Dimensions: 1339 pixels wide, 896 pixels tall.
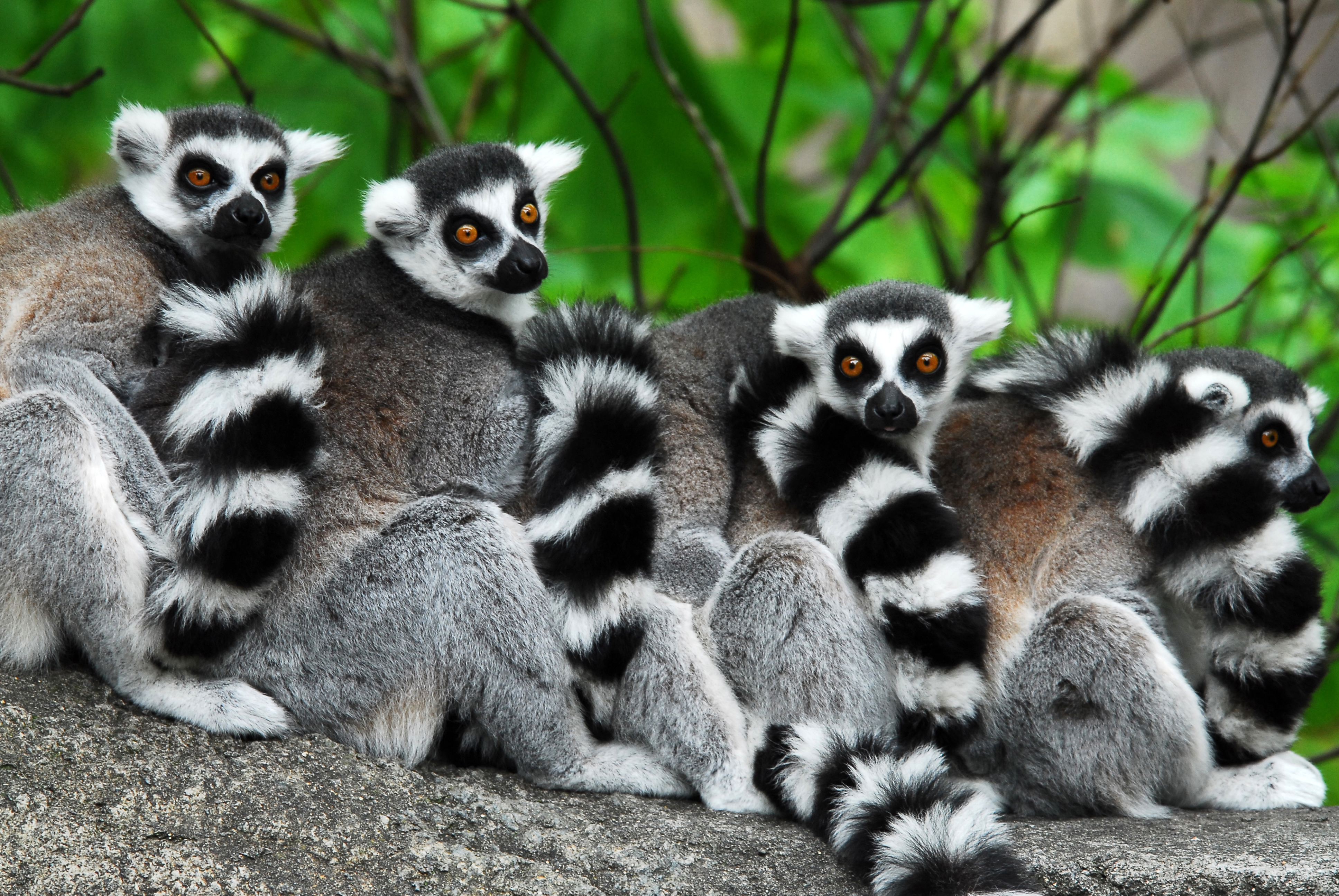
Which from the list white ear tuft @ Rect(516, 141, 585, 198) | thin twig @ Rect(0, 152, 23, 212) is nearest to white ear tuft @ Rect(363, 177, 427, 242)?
white ear tuft @ Rect(516, 141, 585, 198)

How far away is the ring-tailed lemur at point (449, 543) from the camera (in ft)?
9.22

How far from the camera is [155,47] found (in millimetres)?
4492

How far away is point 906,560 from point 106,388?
2.08 metres

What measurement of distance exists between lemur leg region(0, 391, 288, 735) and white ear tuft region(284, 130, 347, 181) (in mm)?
1196

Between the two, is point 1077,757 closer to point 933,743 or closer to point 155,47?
point 933,743

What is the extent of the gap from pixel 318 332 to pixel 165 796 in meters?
1.23

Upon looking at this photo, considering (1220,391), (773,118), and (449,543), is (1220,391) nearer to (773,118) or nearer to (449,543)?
(773,118)

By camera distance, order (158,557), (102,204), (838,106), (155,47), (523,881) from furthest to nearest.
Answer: (838,106), (155,47), (102,204), (158,557), (523,881)

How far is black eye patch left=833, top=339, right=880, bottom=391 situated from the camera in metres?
3.20

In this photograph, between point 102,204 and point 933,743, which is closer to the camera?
point 933,743

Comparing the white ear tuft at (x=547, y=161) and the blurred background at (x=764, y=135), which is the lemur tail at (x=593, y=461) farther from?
the blurred background at (x=764, y=135)

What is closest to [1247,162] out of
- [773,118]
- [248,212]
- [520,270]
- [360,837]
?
[773,118]

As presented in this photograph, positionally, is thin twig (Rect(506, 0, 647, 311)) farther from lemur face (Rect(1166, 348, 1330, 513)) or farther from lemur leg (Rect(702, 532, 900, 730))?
lemur face (Rect(1166, 348, 1330, 513))

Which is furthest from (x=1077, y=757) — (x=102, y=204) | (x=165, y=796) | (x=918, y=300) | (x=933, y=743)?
(x=102, y=204)
